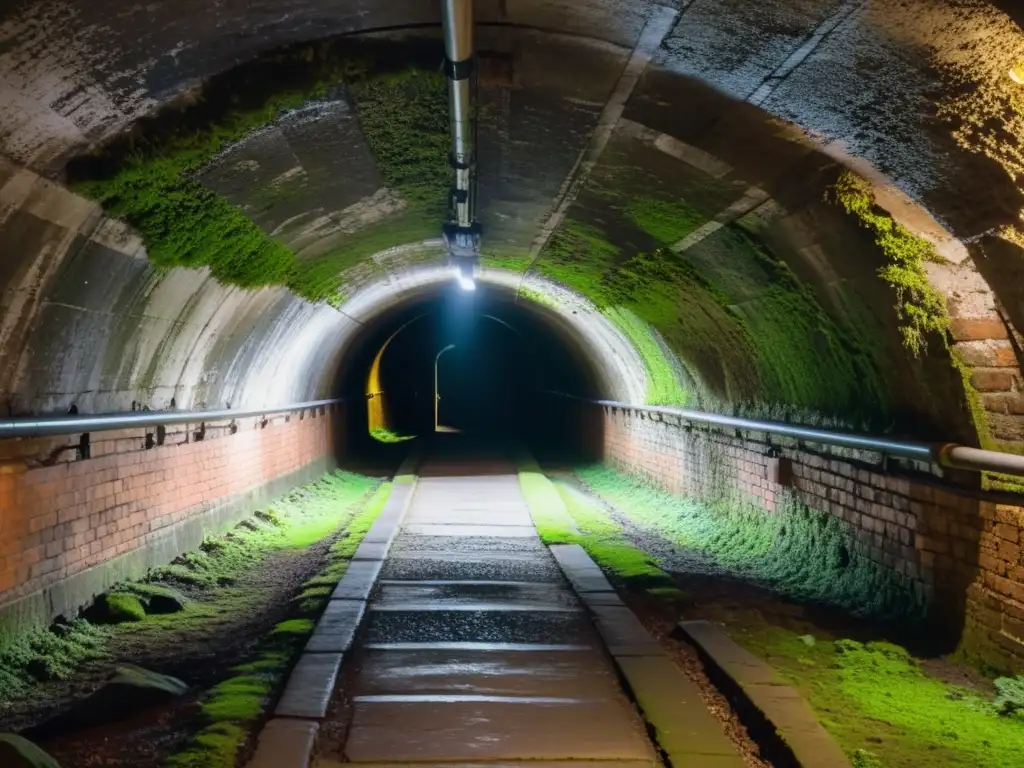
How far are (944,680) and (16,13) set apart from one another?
5.41 meters

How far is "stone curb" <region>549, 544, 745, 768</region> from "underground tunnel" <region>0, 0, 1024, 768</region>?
0.03m

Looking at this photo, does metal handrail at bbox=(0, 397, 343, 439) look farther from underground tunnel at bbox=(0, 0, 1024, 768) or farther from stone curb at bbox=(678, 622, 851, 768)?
stone curb at bbox=(678, 622, 851, 768)

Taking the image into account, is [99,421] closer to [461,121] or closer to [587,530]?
[461,121]

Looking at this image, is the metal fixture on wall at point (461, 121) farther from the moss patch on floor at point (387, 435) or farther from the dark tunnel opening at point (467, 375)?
the moss patch on floor at point (387, 435)

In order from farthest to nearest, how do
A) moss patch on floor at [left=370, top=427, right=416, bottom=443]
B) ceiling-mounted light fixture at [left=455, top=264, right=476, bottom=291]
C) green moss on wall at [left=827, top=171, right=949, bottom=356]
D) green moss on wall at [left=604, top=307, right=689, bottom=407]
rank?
moss patch on floor at [left=370, top=427, right=416, bottom=443]
green moss on wall at [left=604, top=307, right=689, bottom=407]
ceiling-mounted light fixture at [left=455, top=264, right=476, bottom=291]
green moss on wall at [left=827, top=171, right=949, bottom=356]

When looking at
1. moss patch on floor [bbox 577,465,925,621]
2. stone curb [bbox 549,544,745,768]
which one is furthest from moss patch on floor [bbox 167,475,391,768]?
moss patch on floor [bbox 577,465,925,621]

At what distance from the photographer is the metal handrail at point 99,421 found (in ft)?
16.2

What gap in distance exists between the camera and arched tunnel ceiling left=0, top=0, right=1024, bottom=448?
3.61 meters

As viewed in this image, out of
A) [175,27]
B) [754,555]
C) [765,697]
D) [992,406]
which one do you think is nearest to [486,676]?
[765,697]

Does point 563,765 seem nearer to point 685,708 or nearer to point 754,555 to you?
point 685,708

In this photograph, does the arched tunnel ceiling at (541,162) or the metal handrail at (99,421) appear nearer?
the arched tunnel ceiling at (541,162)

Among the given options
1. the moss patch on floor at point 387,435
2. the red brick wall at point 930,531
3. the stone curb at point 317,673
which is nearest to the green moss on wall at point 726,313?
the red brick wall at point 930,531

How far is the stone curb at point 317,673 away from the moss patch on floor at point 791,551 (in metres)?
3.28

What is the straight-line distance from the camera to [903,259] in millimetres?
5070
